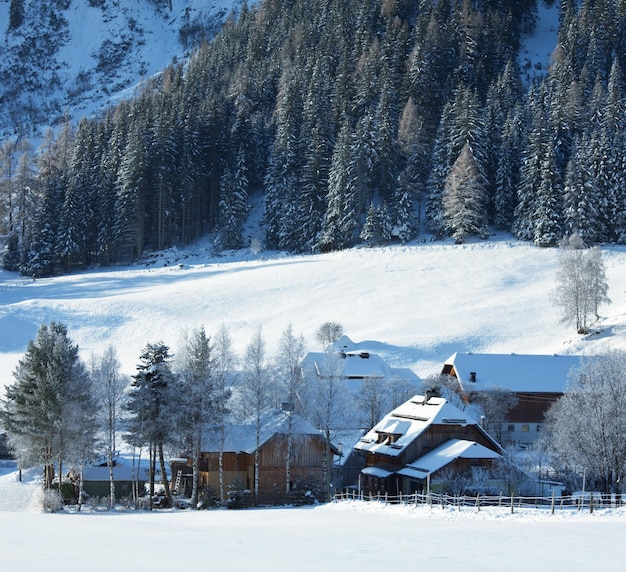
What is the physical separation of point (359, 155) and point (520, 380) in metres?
43.5

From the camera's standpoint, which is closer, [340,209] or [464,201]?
[464,201]

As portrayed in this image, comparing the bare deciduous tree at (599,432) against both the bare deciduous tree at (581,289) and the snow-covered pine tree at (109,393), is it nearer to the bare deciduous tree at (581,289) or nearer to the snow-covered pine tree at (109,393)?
the snow-covered pine tree at (109,393)

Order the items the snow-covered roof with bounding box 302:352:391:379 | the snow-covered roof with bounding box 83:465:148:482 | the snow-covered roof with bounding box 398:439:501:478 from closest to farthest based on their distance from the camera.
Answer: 1. the snow-covered roof with bounding box 398:439:501:478
2. the snow-covered roof with bounding box 83:465:148:482
3. the snow-covered roof with bounding box 302:352:391:379

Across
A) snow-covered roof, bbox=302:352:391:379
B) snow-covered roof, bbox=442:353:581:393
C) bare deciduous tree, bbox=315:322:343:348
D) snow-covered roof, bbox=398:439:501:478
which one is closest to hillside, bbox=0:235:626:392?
bare deciduous tree, bbox=315:322:343:348

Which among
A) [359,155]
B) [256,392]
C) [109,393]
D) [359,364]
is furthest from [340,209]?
[109,393]

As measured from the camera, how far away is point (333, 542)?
20344mm

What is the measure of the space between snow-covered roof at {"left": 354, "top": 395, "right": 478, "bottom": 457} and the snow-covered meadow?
726 cm

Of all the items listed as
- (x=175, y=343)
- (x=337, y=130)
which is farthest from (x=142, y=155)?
(x=175, y=343)

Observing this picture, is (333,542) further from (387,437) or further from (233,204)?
(233,204)

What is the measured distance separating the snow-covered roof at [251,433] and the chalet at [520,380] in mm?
15888

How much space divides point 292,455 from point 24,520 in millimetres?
16241

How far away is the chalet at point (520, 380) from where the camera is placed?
174 ft

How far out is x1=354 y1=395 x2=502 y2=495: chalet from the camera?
37.4 meters

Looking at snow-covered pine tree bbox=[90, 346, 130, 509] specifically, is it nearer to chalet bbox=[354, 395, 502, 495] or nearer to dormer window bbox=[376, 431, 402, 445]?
chalet bbox=[354, 395, 502, 495]
